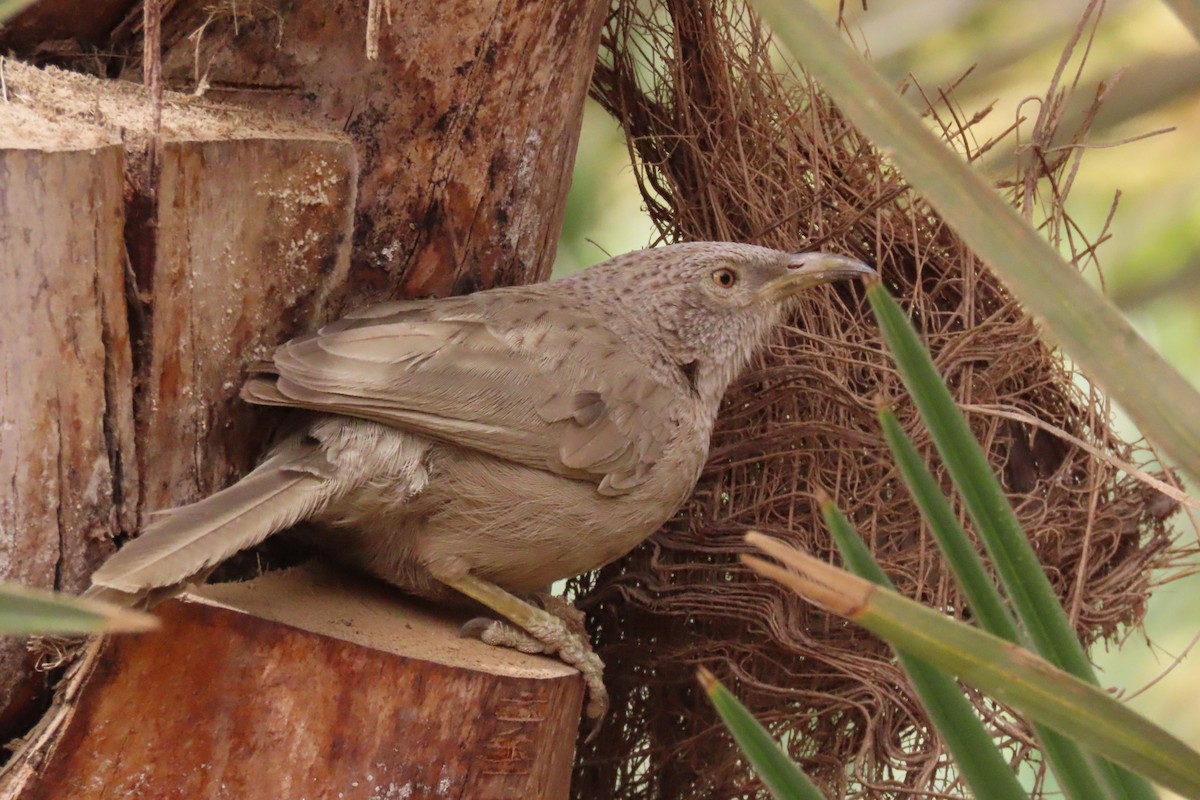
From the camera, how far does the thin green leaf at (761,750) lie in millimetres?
1154

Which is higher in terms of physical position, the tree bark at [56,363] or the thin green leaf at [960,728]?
the tree bark at [56,363]

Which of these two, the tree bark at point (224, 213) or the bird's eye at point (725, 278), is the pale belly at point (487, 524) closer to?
the tree bark at point (224, 213)

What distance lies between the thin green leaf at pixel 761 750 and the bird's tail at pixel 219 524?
105 centimetres

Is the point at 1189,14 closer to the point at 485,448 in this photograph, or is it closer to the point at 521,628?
the point at 485,448

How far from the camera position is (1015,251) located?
1.03 meters

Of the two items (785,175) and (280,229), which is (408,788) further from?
(785,175)

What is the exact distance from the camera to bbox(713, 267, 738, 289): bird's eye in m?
2.92

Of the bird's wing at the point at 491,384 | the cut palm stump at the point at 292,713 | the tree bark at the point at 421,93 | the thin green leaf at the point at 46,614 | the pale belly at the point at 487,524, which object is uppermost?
the tree bark at the point at 421,93

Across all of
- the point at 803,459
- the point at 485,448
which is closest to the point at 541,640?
the point at 485,448

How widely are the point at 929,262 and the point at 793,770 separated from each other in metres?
2.23

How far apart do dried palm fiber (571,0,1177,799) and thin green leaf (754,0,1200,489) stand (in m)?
1.87

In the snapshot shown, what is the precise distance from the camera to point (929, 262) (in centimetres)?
318

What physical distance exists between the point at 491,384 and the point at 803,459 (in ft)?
3.18

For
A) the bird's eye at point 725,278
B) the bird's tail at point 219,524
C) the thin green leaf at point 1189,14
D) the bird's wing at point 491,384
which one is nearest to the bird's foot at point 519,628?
the bird's wing at point 491,384
